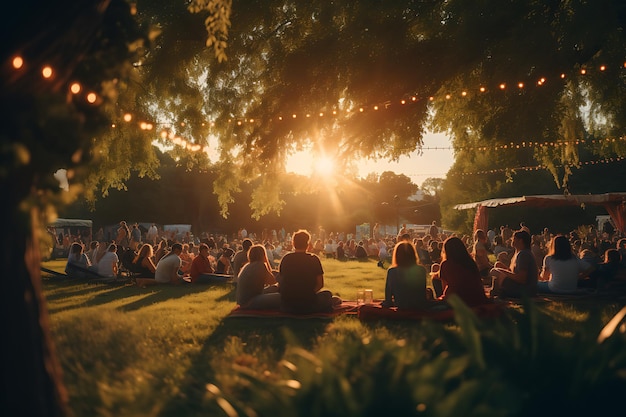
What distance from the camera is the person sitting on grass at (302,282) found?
8.37 meters

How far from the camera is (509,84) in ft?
41.9

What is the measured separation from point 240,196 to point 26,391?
52.2 metres

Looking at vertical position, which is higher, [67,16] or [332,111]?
[332,111]

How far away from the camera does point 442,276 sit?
8.55 m

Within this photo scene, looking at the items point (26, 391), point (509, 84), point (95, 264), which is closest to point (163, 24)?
point (95, 264)

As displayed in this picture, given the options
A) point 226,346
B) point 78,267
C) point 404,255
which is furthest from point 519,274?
point 78,267

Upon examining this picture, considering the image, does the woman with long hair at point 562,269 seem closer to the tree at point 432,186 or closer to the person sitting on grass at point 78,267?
the person sitting on grass at point 78,267

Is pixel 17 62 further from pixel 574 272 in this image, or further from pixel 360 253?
pixel 360 253

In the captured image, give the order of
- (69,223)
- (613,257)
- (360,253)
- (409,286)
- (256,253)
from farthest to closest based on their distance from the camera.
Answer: (69,223), (360,253), (613,257), (256,253), (409,286)

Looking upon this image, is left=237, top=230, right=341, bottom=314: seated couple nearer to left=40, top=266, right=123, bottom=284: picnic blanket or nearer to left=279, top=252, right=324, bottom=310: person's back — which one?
left=279, top=252, right=324, bottom=310: person's back

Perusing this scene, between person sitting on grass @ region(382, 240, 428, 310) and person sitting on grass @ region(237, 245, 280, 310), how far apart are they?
75.8 inches

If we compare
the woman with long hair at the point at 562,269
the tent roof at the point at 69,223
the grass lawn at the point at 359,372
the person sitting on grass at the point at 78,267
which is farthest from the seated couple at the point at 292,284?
the tent roof at the point at 69,223

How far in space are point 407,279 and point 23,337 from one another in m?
6.44

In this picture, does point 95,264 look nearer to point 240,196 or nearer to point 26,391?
point 26,391
